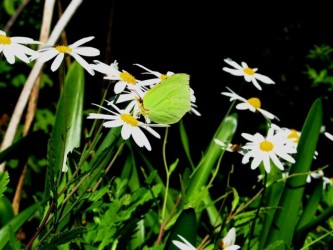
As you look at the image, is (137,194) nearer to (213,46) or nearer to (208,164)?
(208,164)

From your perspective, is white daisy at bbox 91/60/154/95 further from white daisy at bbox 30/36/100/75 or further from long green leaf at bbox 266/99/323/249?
long green leaf at bbox 266/99/323/249

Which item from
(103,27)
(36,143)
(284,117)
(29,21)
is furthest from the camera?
(284,117)

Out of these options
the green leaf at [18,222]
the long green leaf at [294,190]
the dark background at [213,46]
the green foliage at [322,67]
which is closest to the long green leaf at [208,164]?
the long green leaf at [294,190]

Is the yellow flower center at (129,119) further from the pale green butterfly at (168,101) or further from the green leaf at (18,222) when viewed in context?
the green leaf at (18,222)

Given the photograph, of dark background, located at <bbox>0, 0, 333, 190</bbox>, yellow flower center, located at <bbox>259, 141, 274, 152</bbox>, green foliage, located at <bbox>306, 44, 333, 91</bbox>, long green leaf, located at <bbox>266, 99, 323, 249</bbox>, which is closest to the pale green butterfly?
yellow flower center, located at <bbox>259, 141, 274, 152</bbox>

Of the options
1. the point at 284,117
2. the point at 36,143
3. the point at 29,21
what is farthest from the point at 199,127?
the point at 36,143

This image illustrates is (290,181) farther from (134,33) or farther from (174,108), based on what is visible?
(134,33)

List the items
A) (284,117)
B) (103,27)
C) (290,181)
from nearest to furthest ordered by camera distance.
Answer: (290,181) → (103,27) → (284,117)
